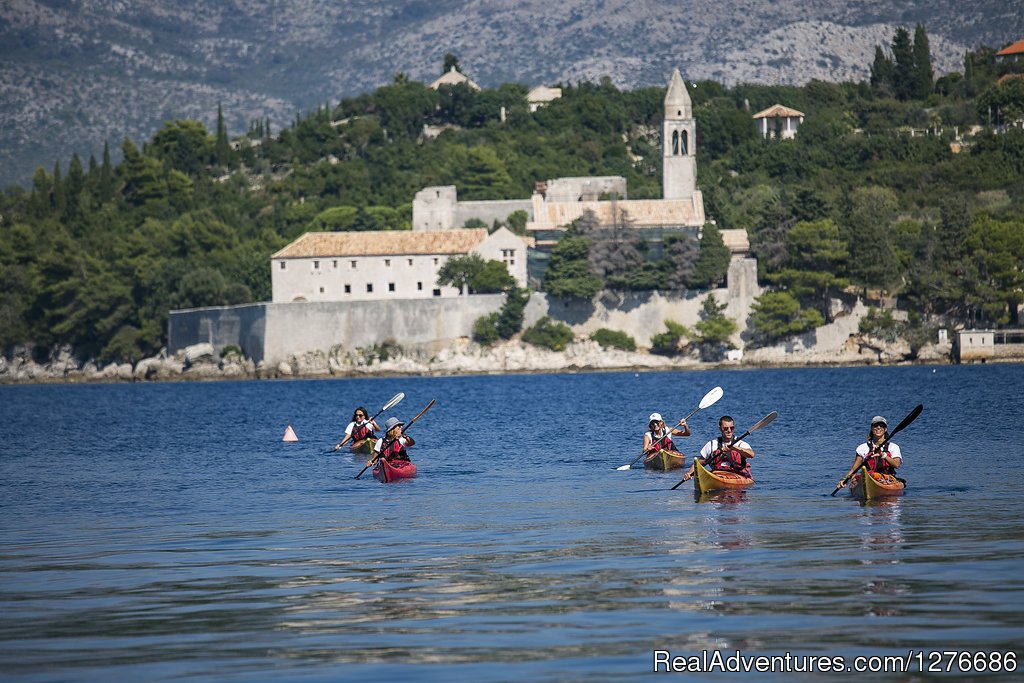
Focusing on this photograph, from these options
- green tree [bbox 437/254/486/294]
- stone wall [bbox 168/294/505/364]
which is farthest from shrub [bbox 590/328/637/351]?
green tree [bbox 437/254/486/294]

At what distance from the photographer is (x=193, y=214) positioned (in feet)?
404

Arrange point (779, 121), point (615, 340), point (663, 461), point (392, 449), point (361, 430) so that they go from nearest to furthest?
point (392, 449)
point (663, 461)
point (361, 430)
point (615, 340)
point (779, 121)

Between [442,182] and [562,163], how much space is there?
1193 cm

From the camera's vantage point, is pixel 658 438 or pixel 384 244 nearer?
pixel 658 438

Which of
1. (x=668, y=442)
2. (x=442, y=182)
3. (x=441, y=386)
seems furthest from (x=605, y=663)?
(x=442, y=182)

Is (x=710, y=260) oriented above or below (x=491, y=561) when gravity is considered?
above

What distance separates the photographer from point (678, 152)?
111750mm

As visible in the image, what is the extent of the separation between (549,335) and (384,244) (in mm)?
12424

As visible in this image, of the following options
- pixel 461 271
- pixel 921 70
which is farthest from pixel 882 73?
pixel 461 271

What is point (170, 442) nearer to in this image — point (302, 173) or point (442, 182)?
point (442, 182)

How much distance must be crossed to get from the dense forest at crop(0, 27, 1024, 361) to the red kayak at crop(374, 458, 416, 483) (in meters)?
62.7

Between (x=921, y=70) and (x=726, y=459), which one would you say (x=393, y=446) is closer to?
(x=726, y=459)

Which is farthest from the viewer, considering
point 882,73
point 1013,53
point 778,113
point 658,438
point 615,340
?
point 882,73

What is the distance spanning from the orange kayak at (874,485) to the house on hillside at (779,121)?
121m
